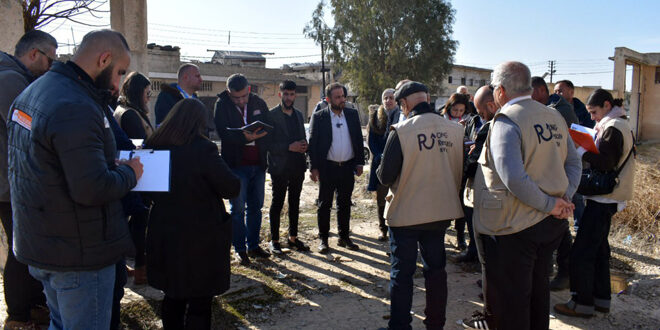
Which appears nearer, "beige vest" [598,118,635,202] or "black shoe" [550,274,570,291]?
"beige vest" [598,118,635,202]

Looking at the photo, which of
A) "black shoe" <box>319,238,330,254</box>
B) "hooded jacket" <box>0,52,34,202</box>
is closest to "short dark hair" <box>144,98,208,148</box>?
"hooded jacket" <box>0,52,34,202</box>

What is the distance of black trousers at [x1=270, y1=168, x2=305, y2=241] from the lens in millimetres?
5508

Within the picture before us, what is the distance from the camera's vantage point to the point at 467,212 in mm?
4883

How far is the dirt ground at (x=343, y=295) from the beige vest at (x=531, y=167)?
4.30 ft

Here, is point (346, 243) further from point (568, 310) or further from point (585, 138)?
point (585, 138)

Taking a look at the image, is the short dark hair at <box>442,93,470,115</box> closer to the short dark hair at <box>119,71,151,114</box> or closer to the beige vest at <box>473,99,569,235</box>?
the beige vest at <box>473,99,569,235</box>

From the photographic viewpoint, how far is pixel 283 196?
555 cm

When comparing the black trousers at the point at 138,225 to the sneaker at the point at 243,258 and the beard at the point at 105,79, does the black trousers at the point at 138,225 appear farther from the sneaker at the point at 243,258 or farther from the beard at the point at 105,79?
the beard at the point at 105,79

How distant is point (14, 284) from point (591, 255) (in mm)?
4497

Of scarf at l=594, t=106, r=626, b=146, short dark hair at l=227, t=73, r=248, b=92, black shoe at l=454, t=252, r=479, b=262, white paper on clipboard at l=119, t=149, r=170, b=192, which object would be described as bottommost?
black shoe at l=454, t=252, r=479, b=262

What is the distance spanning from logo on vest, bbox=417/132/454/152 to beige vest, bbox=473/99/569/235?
0.46 metres

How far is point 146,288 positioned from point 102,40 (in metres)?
2.82

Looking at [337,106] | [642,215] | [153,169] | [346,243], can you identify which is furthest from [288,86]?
[642,215]

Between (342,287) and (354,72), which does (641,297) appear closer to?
(342,287)
